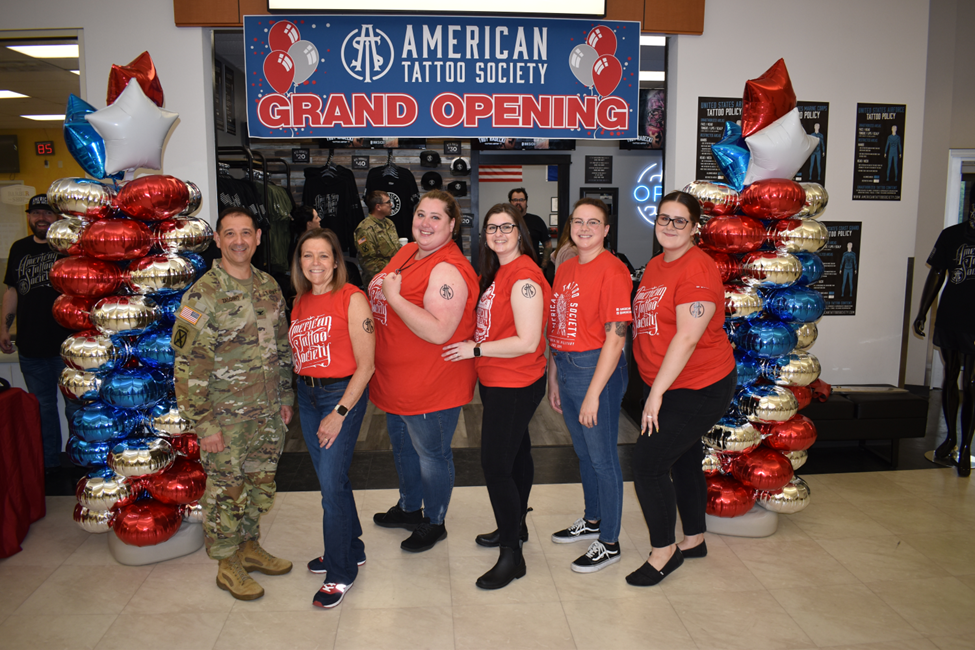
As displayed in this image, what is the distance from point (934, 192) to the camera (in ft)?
19.4

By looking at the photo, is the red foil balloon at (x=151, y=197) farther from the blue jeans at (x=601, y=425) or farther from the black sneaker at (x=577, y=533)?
the black sneaker at (x=577, y=533)

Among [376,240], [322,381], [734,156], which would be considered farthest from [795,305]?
[376,240]

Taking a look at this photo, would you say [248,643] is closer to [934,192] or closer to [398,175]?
[398,175]

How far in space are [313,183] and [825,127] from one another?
4739 mm

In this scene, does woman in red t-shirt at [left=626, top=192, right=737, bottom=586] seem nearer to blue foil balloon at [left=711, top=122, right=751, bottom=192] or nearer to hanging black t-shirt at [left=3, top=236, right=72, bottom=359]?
blue foil balloon at [left=711, top=122, right=751, bottom=192]

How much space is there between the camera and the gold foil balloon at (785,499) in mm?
3084

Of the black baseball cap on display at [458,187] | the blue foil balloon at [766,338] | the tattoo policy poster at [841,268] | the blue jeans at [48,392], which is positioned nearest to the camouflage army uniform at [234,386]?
the blue jeans at [48,392]

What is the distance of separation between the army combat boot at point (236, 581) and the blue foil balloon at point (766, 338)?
2382mm

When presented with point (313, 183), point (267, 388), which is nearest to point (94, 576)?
point (267, 388)

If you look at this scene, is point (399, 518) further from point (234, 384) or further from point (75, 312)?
point (75, 312)

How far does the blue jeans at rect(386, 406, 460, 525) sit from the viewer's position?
2637 millimetres

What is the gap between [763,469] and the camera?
3.04 m

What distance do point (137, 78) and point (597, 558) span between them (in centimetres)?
294

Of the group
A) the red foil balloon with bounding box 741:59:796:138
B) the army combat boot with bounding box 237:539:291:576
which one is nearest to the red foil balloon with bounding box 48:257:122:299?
the army combat boot with bounding box 237:539:291:576
